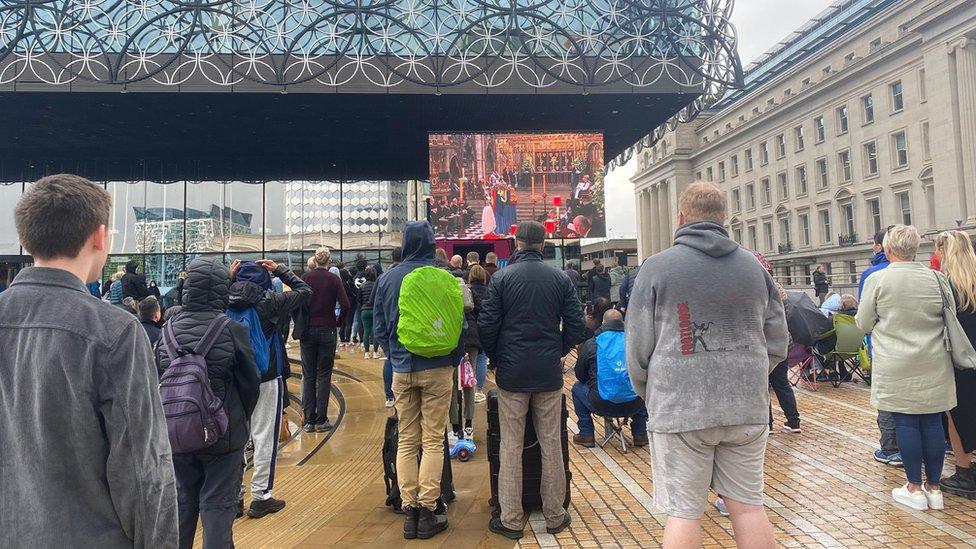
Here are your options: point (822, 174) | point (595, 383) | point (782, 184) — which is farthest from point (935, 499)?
point (782, 184)

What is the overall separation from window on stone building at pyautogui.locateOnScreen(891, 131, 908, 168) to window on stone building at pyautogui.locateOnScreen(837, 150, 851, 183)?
4.82m

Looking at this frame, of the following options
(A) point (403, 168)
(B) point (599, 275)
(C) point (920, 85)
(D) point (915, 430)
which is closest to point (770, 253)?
(C) point (920, 85)

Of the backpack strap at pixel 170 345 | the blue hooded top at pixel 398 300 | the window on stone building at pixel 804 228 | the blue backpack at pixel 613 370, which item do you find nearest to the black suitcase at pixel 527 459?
the blue hooded top at pixel 398 300

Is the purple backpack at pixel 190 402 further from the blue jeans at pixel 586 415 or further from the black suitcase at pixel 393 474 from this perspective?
the blue jeans at pixel 586 415

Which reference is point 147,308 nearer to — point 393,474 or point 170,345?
point 170,345

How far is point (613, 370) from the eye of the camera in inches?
219

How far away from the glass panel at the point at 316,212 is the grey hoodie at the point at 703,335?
76.9ft

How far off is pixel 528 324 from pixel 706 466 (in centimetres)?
159

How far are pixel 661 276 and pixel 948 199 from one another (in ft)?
144

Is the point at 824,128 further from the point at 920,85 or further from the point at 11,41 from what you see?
the point at 11,41

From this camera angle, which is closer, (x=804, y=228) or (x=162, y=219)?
(x=162, y=219)

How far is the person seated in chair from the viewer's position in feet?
18.2

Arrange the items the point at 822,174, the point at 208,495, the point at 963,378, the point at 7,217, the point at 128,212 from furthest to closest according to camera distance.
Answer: the point at 822,174 < the point at 128,212 < the point at 7,217 < the point at 963,378 < the point at 208,495

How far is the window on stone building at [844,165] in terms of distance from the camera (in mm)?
46594
